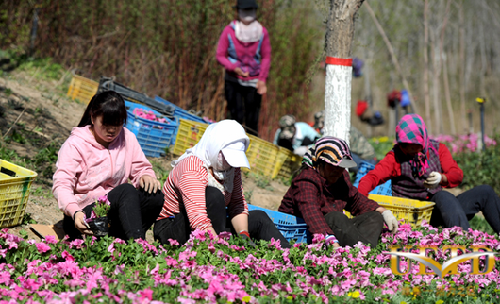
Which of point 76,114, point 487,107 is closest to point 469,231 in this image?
point 76,114

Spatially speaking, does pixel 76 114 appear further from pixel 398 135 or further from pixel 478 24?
pixel 478 24

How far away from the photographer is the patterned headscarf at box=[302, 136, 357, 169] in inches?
166

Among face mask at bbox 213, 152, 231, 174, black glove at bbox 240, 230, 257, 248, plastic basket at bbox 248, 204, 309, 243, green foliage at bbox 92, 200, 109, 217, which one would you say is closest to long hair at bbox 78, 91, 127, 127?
green foliage at bbox 92, 200, 109, 217

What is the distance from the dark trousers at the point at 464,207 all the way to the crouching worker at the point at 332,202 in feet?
2.42

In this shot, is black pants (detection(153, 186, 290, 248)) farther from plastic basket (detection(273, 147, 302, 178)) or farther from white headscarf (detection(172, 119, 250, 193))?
plastic basket (detection(273, 147, 302, 178))

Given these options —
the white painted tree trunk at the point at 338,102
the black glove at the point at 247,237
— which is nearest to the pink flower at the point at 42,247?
the black glove at the point at 247,237

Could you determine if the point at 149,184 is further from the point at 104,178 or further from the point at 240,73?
the point at 240,73

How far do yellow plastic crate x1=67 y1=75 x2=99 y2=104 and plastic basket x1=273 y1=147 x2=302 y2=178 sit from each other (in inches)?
139

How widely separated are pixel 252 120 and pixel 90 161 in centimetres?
399

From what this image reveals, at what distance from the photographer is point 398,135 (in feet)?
16.6

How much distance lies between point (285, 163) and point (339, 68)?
237 cm

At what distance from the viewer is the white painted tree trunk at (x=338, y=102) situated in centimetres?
550

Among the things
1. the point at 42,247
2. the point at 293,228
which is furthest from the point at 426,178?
the point at 42,247

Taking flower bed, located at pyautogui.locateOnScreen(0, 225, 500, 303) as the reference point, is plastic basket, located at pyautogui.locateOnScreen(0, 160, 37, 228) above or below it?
above
